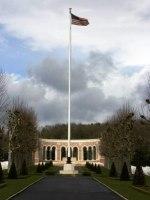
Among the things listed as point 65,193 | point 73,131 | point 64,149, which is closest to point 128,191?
point 65,193

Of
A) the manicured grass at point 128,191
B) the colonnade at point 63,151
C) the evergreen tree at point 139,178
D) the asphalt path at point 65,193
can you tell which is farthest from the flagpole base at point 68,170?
the colonnade at point 63,151

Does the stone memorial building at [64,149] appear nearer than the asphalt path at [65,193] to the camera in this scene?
No

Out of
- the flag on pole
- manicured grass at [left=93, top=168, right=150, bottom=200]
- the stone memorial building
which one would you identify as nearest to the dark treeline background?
the stone memorial building

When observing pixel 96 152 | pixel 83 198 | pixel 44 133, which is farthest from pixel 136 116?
pixel 44 133

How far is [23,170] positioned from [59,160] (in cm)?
7473

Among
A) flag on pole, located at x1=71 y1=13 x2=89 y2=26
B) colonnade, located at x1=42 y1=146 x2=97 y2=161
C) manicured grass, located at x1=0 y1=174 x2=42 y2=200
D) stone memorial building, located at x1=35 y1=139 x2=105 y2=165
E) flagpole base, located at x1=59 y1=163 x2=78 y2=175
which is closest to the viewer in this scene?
manicured grass, located at x1=0 y1=174 x2=42 y2=200

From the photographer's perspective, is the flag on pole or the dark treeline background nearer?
the flag on pole

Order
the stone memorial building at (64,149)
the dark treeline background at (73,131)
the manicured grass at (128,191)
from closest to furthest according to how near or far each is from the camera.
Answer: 1. the manicured grass at (128,191)
2. the stone memorial building at (64,149)
3. the dark treeline background at (73,131)

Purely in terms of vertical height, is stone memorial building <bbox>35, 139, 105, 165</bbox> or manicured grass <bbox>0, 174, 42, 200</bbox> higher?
stone memorial building <bbox>35, 139, 105, 165</bbox>

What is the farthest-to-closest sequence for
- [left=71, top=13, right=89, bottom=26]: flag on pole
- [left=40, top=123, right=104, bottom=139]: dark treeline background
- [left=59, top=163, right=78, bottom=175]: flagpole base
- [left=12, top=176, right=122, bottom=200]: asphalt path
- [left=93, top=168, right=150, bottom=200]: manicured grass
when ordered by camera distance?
1. [left=40, top=123, right=104, bottom=139]: dark treeline background
2. [left=59, top=163, right=78, bottom=175]: flagpole base
3. [left=71, top=13, right=89, bottom=26]: flag on pole
4. [left=93, top=168, right=150, bottom=200]: manicured grass
5. [left=12, top=176, right=122, bottom=200]: asphalt path

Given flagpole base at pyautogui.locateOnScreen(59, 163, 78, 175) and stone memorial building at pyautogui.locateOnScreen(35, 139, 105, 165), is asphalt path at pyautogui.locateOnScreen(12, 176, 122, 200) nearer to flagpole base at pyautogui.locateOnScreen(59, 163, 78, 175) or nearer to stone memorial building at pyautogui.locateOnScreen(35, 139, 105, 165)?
flagpole base at pyautogui.locateOnScreen(59, 163, 78, 175)

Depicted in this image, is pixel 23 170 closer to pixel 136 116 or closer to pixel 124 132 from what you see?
pixel 124 132

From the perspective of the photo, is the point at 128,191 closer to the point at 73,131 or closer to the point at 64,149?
the point at 64,149

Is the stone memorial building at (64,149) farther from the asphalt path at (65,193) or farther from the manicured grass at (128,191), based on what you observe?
the asphalt path at (65,193)
